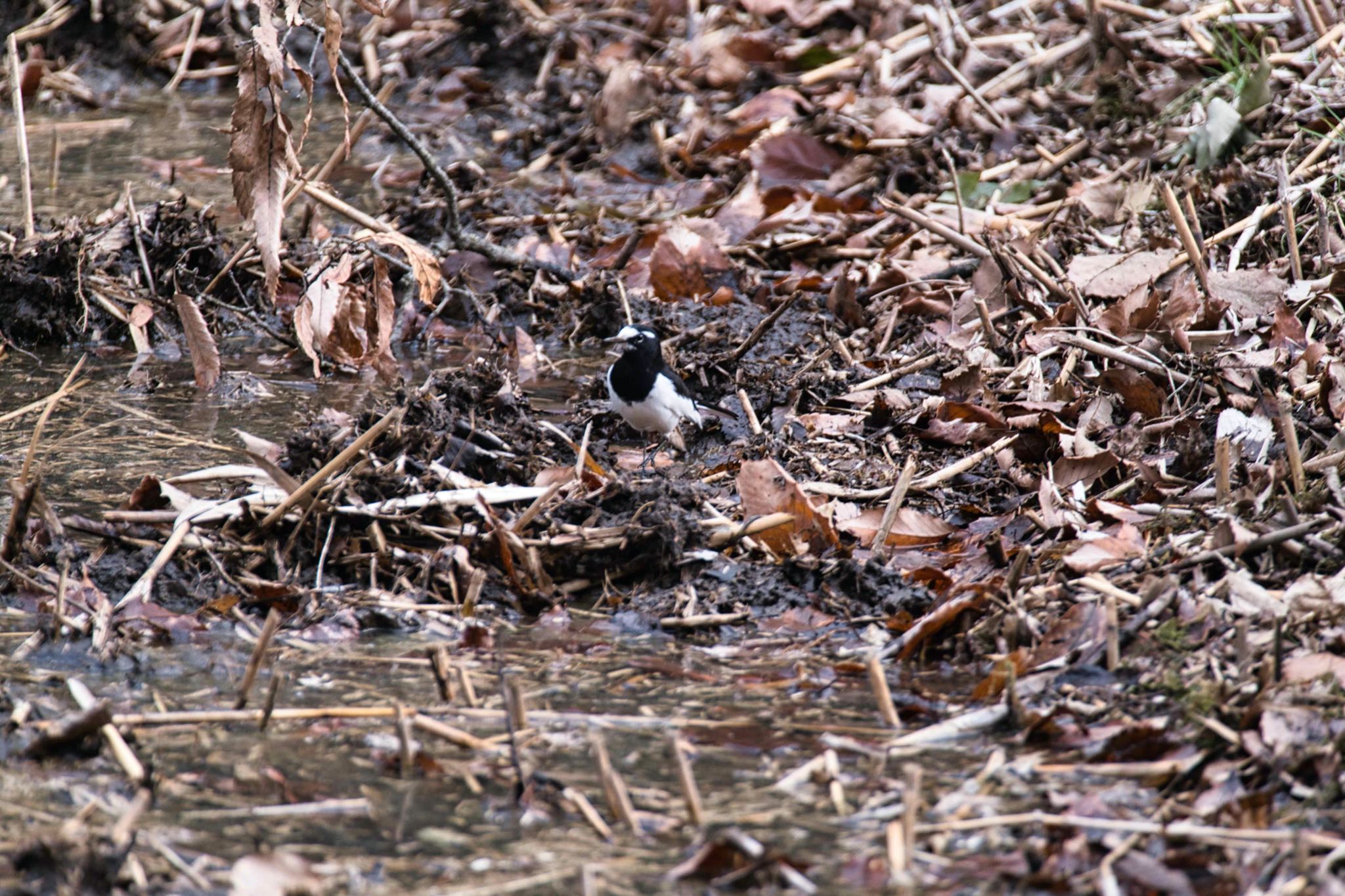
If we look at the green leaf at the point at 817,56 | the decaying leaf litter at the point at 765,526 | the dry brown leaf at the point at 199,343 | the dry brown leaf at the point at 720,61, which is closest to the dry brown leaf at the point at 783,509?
the decaying leaf litter at the point at 765,526

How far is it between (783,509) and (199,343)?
8.41 feet

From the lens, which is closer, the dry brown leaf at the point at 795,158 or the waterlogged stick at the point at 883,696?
the waterlogged stick at the point at 883,696

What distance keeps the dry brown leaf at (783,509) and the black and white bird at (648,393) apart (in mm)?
860

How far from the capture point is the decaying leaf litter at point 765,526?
2986 millimetres

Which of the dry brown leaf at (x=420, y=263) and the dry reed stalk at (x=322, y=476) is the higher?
the dry brown leaf at (x=420, y=263)

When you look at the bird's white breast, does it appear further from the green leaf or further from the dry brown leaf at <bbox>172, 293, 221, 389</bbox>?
the green leaf

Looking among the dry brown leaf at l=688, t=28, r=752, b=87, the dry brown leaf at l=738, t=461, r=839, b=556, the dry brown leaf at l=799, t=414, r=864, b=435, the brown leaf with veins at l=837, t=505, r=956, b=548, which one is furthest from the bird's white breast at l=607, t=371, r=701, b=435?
the dry brown leaf at l=688, t=28, r=752, b=87

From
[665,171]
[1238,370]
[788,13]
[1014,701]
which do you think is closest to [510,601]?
[1014,701]

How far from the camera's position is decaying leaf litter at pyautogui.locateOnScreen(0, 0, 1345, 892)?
2.99 meters

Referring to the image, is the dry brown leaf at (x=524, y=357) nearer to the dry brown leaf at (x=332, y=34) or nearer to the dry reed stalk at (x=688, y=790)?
the dry brown leaf at (x=332, y=34)

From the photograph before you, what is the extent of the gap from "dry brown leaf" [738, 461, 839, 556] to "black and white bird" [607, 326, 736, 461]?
860 millimetres

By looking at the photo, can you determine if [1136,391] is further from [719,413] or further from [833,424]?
[719,413]

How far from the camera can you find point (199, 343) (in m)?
5.56

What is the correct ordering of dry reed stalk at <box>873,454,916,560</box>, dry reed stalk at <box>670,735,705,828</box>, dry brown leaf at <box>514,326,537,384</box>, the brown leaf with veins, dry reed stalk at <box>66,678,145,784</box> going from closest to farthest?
dry reed stalk at <box>670,735,705,828</box>
dry reed stalk at <box>66,678,145,784</box>
dry reed stalk at <box>873,454,916,560</box>
the brown leaf with veins
dry brown leaf at <box>514,326,537,384</box>
